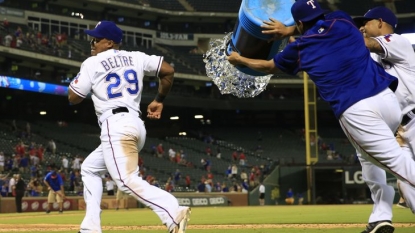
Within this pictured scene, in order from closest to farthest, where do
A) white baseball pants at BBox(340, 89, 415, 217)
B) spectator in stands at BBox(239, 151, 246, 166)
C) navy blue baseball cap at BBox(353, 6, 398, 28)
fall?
white baseball pants at BBox(340, 89, 415, 217) < navy blue baseball cap at BBox(353, 6, 398, 28) < spectator in stands at BBox(239, 151, 246, 166)

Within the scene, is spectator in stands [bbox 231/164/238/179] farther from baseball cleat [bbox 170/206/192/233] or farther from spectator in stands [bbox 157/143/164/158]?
baseball cleat [bbox 170/206/192/233]

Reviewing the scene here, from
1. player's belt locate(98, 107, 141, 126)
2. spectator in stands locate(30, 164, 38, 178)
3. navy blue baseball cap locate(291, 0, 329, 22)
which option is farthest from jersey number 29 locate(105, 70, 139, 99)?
spectator in stands locate(30, 164, 38, 178)

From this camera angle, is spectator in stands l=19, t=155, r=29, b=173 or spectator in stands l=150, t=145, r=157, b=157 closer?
spectator in stands l=19, t=155, r=29, b=173

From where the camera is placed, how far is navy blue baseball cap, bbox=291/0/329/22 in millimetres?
6438

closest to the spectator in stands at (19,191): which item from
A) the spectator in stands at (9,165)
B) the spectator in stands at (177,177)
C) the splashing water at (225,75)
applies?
the spectator in stands at (9,165)

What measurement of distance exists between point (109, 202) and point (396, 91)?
24.8 m

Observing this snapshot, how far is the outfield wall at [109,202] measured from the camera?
2925cm

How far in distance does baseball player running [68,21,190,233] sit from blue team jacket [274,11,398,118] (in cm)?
168

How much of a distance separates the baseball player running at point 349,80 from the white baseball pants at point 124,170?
159cm

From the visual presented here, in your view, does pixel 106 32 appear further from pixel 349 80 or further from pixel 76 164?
pixel 76 164

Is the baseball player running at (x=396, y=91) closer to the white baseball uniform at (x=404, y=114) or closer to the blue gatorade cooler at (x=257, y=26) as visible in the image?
the white baseball uniform at (x=404, y=114)

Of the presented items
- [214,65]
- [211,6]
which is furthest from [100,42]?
[211,6]

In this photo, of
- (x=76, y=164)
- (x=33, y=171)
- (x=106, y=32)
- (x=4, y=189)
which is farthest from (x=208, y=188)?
(x=106, y=32)

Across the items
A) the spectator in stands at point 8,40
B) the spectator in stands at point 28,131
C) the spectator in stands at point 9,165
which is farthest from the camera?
the spectator in stands at point 28,131
